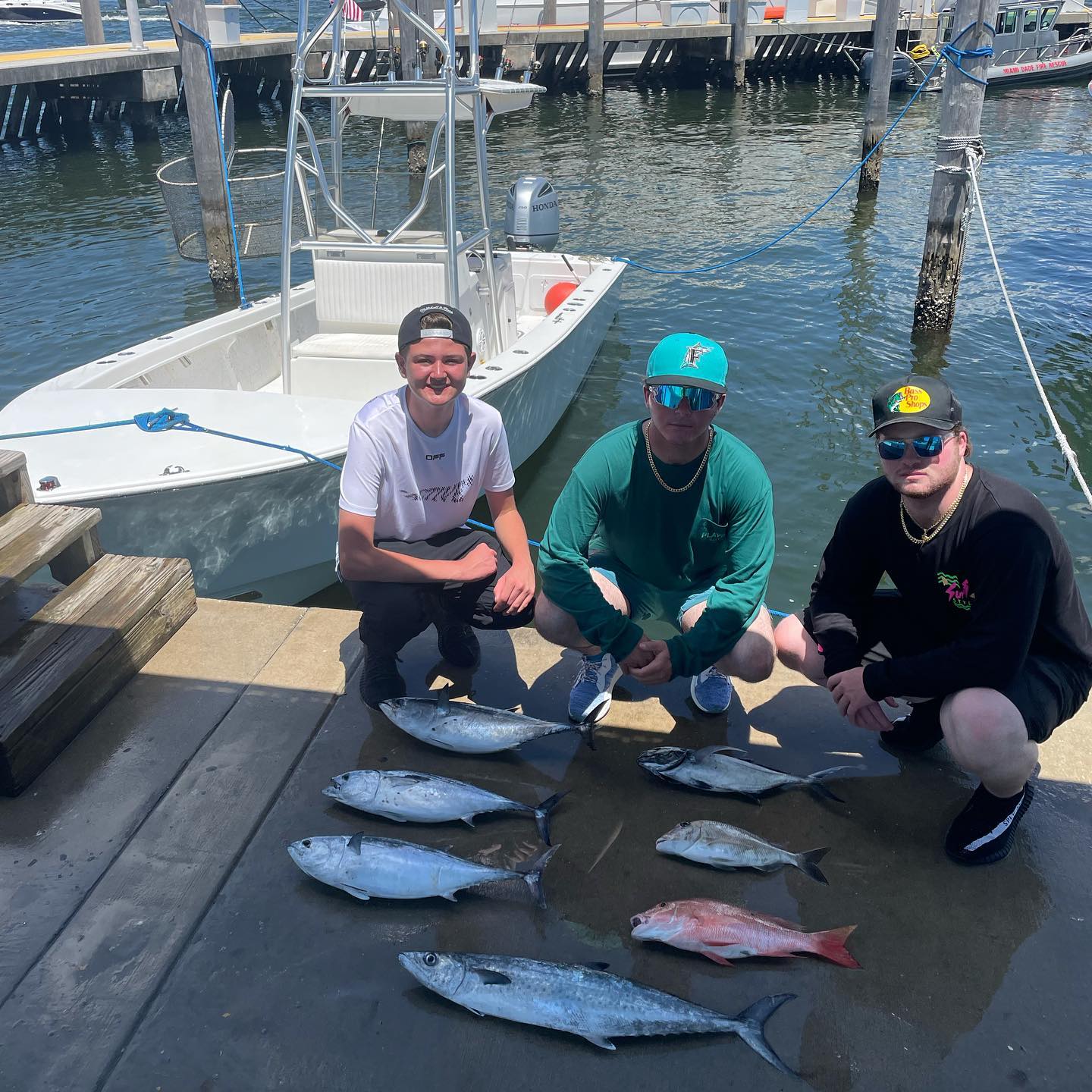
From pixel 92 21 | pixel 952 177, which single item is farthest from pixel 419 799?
pixel 92 21

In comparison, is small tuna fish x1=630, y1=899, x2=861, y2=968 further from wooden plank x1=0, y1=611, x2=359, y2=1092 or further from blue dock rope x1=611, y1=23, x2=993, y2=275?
blue dock rope x1=611, y1=23, x2=993, y2=275

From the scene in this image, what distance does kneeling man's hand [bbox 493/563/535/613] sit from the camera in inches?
135

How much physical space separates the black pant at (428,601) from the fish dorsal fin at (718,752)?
872 mm

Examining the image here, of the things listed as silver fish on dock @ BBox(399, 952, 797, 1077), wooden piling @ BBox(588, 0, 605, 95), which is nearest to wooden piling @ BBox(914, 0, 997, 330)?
silver fish on dock @ BBox(399, 952, 797, 1077)

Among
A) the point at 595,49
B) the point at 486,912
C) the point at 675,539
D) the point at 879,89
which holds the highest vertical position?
the point at 595,49

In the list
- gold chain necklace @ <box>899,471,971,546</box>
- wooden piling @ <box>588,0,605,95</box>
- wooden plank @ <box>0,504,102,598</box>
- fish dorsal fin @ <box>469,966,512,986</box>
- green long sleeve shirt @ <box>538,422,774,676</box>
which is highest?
wooden piling @ <box>588,0,605,95</box>

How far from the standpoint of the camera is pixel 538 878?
2559mm

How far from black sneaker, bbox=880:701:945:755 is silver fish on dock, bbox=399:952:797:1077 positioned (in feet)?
3.72

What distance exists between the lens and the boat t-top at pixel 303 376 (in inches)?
194

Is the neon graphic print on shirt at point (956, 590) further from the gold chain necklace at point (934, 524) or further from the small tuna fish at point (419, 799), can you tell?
the small tuna fish at point (419, 799)

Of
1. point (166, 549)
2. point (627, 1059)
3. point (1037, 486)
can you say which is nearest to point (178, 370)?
point (166, 549)

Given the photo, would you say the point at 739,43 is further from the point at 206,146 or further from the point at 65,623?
the point at 65,623

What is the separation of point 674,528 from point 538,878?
4.24ft

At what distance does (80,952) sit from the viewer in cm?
238
